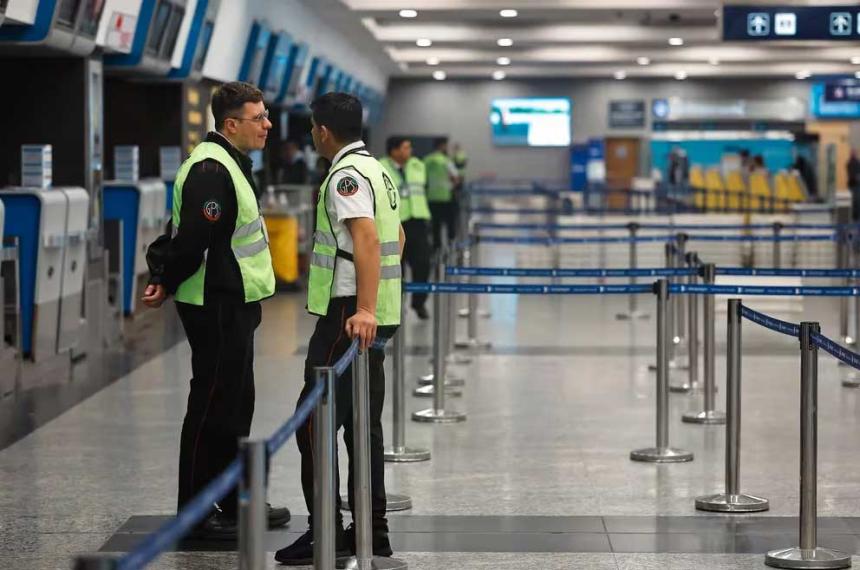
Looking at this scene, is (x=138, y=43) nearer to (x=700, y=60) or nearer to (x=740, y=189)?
(x=740, y=189)

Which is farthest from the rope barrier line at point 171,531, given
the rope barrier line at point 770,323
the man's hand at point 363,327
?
the rope barrier line at point 770,323

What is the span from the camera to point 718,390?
33.5 ft

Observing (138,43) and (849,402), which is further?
(138,43)

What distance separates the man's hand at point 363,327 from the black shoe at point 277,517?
1.20 metres

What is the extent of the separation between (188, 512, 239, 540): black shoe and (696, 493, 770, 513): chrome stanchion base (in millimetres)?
1986

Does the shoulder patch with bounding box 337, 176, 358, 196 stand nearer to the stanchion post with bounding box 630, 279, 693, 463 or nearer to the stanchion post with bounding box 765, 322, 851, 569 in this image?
the stanchion post with bounding box 765, 322, 851, 569

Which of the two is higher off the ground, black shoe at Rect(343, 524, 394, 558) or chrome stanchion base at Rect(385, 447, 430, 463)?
chrome stanchion base at Rect(385, 447, 430, 463)

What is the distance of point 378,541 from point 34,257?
18.1 ft

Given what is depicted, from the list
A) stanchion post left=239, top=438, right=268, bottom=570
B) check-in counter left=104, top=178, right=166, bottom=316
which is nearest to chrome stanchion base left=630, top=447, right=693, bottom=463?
stanchion post left=239, top=438, right=268, bottom=570

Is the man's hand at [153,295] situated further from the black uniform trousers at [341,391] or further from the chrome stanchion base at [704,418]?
the chrome stanchion base at [704,418]

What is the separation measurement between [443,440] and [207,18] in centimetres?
885

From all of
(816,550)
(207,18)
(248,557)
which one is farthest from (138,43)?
(248,557)

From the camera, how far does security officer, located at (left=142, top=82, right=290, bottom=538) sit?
553cm

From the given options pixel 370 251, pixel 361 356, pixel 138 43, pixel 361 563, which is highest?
pixel 138 43
